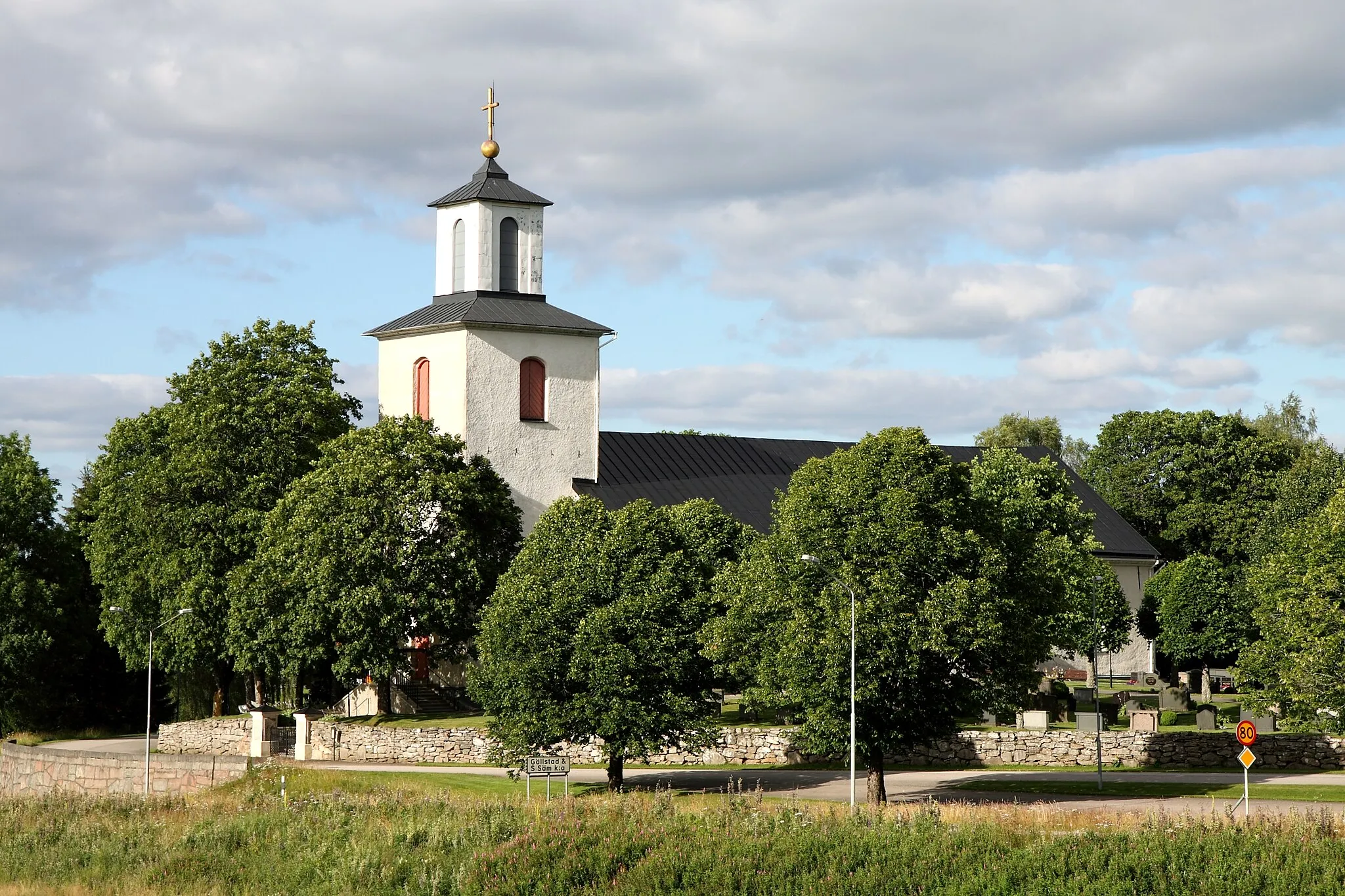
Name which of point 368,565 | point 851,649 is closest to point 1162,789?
point 851,649

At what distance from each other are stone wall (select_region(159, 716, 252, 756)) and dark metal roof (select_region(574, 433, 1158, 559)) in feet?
51.6

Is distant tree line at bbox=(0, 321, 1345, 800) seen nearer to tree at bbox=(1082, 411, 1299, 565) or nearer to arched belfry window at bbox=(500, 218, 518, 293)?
tree at bbox=(1082, 411, 1299, 565)

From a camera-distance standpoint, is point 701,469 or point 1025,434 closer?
point 701,469

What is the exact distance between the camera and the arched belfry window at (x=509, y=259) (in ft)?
209

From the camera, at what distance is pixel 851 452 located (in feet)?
121

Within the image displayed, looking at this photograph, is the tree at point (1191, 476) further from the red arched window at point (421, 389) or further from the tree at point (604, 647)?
the tree at point (604, 647)

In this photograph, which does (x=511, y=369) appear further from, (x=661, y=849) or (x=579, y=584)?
(x=661, y=849)

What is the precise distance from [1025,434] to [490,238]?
1911 inches

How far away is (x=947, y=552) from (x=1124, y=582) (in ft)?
152

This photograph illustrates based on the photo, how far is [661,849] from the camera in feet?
94.4

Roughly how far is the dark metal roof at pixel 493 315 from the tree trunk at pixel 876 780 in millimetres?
28982

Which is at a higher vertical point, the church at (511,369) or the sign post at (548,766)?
the church at (511,369)

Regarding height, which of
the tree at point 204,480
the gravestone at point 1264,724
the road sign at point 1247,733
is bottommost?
the gravestone at point 1264,724

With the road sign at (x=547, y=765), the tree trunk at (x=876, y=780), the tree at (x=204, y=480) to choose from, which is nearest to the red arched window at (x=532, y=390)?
the tree at (x=204, y=480)
